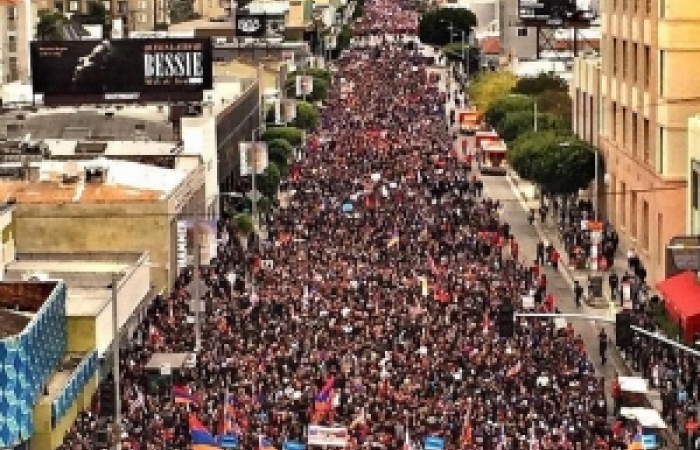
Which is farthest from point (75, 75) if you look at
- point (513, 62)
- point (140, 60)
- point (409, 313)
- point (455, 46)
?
point (455, 46)

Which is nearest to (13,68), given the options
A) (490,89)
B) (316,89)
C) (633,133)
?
(316,89)

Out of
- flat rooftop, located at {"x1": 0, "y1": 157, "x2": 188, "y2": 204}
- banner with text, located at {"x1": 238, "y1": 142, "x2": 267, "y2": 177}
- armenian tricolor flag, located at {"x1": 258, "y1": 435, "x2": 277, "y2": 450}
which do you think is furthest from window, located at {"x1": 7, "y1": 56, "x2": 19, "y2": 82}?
armenian tricolor flag, located at {"x1": 258, "y1": 435, "x2": 277, "y2": 450}

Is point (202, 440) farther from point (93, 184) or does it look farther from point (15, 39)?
point (15, 39)

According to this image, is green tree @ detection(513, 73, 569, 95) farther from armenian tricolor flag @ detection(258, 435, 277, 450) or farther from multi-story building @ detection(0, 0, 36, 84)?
armenian tricolor flag @ detection(258, 435, 277, 450)

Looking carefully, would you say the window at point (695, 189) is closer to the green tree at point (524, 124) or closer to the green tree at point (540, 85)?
the green tree at point (524, 124)

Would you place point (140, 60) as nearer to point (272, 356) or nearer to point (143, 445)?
point (272, 356)
